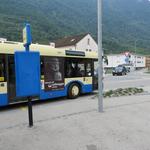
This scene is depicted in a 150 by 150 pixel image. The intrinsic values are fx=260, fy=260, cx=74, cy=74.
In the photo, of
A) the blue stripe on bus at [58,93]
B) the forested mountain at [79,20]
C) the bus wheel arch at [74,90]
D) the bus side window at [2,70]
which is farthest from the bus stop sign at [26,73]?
the forested mountain at [79,20]

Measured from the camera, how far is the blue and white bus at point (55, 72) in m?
9.73

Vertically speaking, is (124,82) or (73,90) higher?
(73,90)

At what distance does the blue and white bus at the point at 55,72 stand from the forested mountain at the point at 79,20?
265ft

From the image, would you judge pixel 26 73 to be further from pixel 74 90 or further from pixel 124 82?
pixel 124 82

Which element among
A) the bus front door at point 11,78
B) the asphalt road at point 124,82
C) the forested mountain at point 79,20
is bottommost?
the asphalt road at point 124,82

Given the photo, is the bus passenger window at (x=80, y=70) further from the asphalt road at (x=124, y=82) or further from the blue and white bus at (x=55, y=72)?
the asphalt road at (x=124, y=82)

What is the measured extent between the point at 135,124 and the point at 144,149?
6.21 ft

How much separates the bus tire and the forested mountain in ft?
266

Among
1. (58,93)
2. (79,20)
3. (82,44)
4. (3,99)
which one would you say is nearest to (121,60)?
(82,44)

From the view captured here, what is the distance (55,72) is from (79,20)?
5566 inches

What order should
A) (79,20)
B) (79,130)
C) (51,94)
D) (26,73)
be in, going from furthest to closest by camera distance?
(79,20) → (51,94) → (26,73) → (79,130)

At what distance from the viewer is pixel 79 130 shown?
6.64 meters

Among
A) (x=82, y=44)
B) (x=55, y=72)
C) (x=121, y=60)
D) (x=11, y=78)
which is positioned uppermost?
(x=82, y=44)

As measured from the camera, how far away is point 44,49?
37.2 feet
